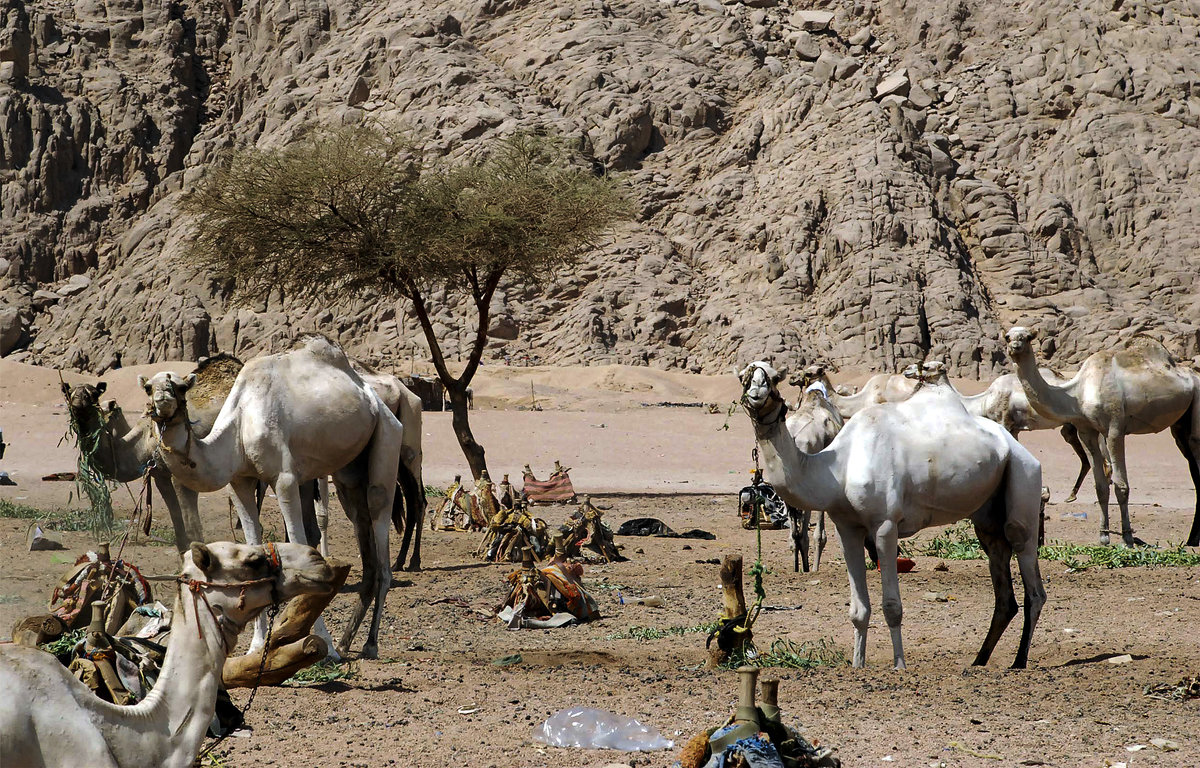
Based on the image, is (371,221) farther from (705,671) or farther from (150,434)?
(705,671)

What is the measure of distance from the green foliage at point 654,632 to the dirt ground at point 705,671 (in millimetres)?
63

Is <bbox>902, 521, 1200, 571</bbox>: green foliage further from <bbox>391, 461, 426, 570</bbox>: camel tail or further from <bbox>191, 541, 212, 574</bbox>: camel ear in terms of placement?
<bbox>191, 541, 212, 574</bbox>: camel ear

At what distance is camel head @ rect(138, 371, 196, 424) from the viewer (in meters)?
7.23

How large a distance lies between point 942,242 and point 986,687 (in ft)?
134

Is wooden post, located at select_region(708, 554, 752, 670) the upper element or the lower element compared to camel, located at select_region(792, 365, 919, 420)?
lower

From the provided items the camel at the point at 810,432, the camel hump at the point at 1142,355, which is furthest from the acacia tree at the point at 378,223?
the camel hump at the point at 1142,355

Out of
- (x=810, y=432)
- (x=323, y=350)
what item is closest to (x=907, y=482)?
(x=323, y=350)

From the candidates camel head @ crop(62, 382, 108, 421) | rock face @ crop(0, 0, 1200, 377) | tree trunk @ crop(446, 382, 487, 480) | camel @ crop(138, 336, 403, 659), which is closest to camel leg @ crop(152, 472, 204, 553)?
camel head @ crop(62, 382, 108, 421)

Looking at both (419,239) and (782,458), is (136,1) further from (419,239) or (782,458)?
(782,458)

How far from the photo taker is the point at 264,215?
2353cm

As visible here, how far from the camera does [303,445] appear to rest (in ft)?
27.5

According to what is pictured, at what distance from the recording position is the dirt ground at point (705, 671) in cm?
577

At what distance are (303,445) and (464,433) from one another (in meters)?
13.3

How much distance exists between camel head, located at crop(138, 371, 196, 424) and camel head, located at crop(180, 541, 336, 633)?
3286mm
